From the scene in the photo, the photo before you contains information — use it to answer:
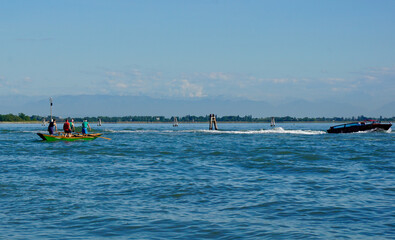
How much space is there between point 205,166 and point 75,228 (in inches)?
645

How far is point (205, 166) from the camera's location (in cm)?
2844

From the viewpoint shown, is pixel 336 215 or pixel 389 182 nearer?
pixel 336 215

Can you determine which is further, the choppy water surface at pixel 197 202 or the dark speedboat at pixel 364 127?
the dark speedboat at pixel 364 127

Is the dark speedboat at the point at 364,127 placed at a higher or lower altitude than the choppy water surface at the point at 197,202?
higher

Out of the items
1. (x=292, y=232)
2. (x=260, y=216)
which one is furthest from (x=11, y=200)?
(x=292, y=232)

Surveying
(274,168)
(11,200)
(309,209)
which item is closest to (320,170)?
(274,168)

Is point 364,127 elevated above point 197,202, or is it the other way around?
point 364,127

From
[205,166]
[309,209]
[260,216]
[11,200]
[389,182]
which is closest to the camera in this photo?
[260,216]

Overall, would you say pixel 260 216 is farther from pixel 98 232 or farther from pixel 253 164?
pixel 253 164

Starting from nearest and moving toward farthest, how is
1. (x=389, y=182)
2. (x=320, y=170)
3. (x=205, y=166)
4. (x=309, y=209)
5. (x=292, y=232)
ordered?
(x=292, y=232) → (x=309, y=209) → (x=389, y=182) → (x=320, y=170) → (x=205, y=166)

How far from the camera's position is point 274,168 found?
89.1 feet

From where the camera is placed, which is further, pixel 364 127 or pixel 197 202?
pixel 364 127

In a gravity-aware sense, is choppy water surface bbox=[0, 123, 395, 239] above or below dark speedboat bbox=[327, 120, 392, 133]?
below

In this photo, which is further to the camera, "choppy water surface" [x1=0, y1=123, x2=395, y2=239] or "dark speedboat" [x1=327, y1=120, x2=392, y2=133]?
"dark speedboat" [x1=327, y1=120, x2=392, y2=133]
